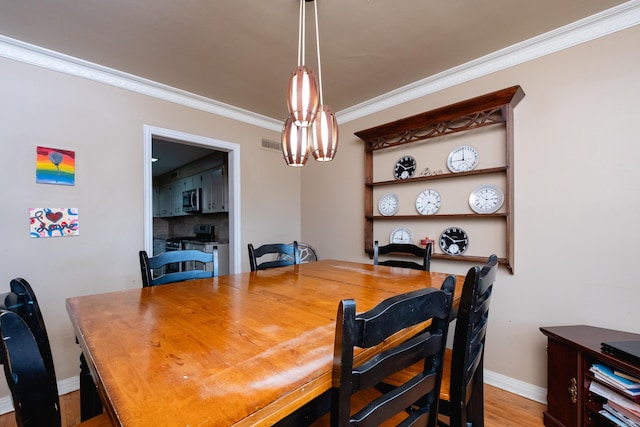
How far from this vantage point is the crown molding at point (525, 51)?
1.79 metres

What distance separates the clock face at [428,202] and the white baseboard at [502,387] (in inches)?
54.1

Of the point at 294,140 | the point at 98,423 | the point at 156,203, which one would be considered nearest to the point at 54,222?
the point at 98,423

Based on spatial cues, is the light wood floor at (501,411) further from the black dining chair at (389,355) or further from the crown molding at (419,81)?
the crown molding at (419,81)

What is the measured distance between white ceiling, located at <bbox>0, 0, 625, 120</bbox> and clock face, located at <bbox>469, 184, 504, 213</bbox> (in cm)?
106

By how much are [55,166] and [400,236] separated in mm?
2966

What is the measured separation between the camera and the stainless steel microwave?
4770 mm

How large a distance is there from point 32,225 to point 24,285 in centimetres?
155

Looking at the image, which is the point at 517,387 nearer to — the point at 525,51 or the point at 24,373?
the point at 525,51

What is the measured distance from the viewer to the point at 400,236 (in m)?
2.83

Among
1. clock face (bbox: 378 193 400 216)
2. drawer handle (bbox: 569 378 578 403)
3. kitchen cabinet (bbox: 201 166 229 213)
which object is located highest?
kitchen cabinet (bbox: 201 166 229 213)

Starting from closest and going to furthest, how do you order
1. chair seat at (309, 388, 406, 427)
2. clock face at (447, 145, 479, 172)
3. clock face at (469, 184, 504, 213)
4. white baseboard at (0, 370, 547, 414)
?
chair seat at (309, 388, 406, 427) < white baseboard at (0, 370, 547, 414) < clock face at (469, 184, 504, 213) < clock face at (447, 145, 479, 172)

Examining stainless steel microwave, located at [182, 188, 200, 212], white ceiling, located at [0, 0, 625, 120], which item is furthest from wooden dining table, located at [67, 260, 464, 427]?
stainless steel microwave, located at [182, 188, 200, 212]

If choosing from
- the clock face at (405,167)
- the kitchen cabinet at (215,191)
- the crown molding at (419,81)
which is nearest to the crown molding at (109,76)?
the crown molding at (419,81)

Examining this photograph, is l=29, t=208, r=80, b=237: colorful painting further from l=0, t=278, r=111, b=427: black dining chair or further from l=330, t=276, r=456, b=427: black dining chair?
l=330, t=276, r=456, b=427: black dining chair
